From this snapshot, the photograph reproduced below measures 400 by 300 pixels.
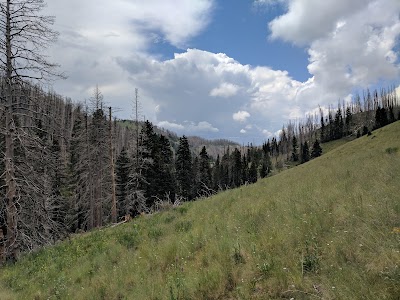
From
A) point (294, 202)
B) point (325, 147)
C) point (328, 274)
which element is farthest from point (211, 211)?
point (325, 147)

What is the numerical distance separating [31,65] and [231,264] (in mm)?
12427

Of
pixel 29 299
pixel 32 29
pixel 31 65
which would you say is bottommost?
pixel 29 299

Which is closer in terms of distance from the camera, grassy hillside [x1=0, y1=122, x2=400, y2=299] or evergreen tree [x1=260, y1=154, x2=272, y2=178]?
grassy hillside [x1=0, y1=122, x2=400, y2=299]

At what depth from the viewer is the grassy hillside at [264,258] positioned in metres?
4.07

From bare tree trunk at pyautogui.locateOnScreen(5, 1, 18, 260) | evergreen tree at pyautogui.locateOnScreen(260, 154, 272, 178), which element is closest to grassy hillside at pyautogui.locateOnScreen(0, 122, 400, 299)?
bare tree trunk at pyautogui.locateOnScreen(5, 1, 18, 260)

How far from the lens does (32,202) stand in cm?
1304

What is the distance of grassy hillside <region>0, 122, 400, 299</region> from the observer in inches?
160

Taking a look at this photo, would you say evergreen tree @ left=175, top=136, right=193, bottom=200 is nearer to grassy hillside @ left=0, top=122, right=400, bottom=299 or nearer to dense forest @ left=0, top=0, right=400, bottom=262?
dense forest @ left=0, top=0, right=400, bottom=262

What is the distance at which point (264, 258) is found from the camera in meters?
5.29

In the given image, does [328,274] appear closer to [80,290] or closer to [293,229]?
[293,229]

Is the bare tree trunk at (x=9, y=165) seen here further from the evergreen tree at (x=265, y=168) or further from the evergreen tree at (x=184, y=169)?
the evergreen tree at (x=265, y=168)

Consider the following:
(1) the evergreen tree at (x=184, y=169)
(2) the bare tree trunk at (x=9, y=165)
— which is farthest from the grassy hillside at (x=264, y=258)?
(1) the evergreen tree at (x=184, y=169)

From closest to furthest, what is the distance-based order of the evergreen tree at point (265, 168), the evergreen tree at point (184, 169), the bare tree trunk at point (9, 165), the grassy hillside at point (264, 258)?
1. the grassy hillside at point (264, 258)
2. the bare tree trunk at point (9, 165)
3. the evergreen tree at point (184, 169)
4. the evergreen tree at point (265, 168)

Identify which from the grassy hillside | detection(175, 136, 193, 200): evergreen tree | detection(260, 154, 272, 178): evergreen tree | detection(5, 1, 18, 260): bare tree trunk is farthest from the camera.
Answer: detection(260, 154, 272, 178): evergreen tree
